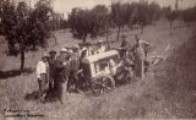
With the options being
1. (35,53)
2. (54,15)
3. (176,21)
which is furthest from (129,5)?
(35,53)

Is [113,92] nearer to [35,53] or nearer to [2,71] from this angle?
[35,53]

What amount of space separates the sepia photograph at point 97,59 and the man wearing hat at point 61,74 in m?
0.01

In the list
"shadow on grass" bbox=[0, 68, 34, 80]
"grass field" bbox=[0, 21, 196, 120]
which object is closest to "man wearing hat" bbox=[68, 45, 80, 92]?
"grass field" bbox=[0, 21, 196, 120]

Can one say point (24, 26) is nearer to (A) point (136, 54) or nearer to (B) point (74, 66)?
(B) point (74, 66)

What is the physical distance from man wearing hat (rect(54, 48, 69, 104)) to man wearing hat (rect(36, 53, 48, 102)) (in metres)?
0.12

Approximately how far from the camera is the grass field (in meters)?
3.93

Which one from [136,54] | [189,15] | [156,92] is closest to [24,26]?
[136,54]

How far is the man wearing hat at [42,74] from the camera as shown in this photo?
14.0 ft

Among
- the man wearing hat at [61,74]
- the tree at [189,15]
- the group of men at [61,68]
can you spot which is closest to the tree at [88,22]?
the group of men at [61,68]

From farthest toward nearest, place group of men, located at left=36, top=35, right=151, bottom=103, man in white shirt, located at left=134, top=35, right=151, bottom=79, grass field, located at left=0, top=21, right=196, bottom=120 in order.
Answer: group of men, located at left=36, top=35, right=151, bottom=103 < man in white shirt, located at left=134, top=35, right=151, bottom=79 < grass field, located at left=0, top=21, right=196, bottom=120

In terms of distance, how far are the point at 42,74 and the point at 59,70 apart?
0.19m

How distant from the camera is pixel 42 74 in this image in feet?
14.1

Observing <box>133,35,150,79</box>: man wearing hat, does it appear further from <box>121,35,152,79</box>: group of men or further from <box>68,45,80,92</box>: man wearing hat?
<box>68,45,80,92</box>: man wearing hat

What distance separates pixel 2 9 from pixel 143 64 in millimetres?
1666
